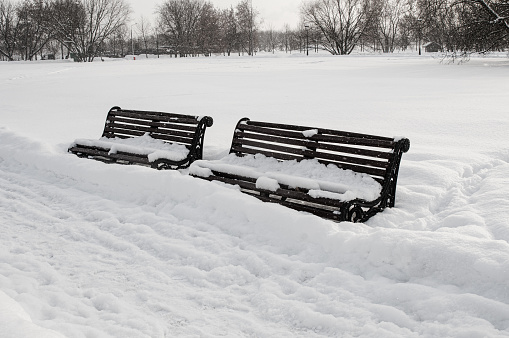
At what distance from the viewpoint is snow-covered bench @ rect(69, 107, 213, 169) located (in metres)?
6.71

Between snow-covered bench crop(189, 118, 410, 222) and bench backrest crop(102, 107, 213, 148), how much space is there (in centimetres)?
76

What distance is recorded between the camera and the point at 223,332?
3.05 metres

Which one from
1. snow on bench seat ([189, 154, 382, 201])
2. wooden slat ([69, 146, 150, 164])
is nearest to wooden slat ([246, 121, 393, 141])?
snow on bench seat ([189, 154, 382, 201])

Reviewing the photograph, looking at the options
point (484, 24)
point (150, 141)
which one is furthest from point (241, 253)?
point (484, 24)

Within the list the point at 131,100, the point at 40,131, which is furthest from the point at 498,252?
the point at 131,100

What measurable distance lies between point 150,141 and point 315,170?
120 inches

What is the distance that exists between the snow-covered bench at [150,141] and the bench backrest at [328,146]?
0.78 m

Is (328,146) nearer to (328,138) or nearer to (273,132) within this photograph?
(328,138)

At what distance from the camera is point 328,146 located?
550cm

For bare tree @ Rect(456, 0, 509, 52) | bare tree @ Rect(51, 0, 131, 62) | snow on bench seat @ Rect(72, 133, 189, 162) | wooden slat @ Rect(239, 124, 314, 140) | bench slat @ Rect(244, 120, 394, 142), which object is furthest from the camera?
bare tree @ Rect(51, 0, 131, 62)

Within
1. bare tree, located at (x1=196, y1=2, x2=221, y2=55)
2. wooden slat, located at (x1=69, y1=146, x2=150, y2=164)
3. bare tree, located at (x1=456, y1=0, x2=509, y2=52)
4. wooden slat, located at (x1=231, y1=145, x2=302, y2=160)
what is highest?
bare tree, located at (x1=196, y1=2, x2=221, y2=55)

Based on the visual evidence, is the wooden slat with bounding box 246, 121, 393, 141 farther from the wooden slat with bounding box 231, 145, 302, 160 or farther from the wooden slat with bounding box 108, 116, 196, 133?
the wooden slat with bounding box 108, 116, 196, 133

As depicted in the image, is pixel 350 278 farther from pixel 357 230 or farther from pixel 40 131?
pixel 40 131

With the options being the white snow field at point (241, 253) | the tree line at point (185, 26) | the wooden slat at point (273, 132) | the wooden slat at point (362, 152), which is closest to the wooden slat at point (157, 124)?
the white snow field at point (241, 253)
